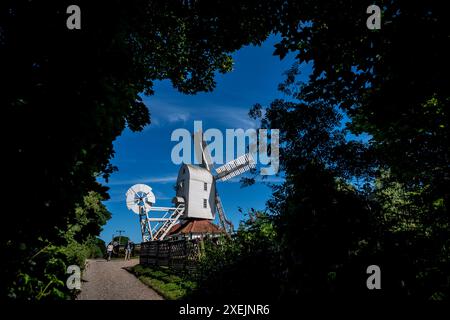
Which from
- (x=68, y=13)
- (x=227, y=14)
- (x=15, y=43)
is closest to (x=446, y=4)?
(x=68, y=13)

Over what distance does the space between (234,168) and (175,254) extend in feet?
66.7

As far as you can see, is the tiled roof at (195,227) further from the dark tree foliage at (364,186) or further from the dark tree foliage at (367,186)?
the dark tree foliage at (367,186)

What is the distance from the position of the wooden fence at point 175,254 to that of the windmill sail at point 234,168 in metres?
15.0

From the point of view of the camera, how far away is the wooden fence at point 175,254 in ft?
36.7

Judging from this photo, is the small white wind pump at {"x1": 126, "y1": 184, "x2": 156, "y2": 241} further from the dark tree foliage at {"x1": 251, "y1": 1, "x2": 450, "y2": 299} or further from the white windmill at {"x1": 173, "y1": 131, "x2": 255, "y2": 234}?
the dark tree foliage at {"x1": 251, "y1": 1, "x2": 450, "y2": 299}

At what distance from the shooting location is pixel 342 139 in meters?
13.9

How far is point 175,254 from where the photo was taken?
13.3 meters

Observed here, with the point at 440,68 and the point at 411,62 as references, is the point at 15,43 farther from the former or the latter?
the point at 440,68

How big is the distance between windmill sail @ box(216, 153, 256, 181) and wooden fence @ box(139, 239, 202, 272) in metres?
15.0

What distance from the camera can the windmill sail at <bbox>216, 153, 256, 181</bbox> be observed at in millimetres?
32013

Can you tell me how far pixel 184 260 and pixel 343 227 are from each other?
9458mm

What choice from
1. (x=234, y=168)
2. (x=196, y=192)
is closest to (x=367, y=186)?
(x=196, y=192)

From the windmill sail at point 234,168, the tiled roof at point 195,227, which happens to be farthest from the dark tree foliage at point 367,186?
the windmill sail at point 234,168

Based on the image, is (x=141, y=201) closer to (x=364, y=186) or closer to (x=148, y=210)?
(x=148, y=210)
